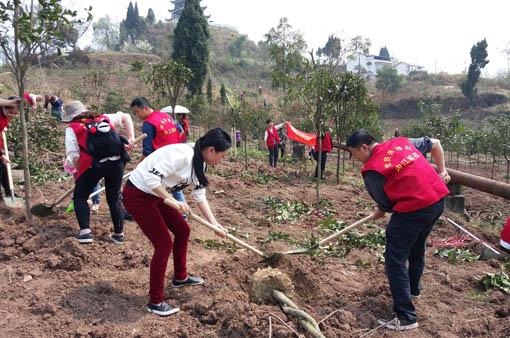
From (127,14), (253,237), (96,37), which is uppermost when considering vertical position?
(127,14)

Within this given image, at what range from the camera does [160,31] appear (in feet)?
226

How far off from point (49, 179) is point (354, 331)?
267 inches

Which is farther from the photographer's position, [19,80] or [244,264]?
[19,80]

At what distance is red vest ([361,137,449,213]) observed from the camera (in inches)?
125

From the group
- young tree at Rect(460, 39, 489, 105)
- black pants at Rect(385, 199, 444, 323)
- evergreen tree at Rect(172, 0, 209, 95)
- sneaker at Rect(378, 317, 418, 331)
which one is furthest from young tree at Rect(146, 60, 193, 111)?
young tree at Rect(460, 39, 489, 105)

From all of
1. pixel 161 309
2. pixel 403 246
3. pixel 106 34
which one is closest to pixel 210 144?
pixel 161 309

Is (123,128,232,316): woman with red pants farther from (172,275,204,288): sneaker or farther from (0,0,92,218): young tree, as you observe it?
(0,0,92,218): young tree

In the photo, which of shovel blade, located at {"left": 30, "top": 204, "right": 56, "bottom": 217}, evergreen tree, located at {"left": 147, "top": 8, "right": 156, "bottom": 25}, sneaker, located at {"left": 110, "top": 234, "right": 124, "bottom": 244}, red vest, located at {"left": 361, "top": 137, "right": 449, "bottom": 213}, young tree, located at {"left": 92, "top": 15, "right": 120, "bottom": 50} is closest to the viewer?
red vest, located at {"left": 361, "top": 137, "right": 449, "bottom": 213}

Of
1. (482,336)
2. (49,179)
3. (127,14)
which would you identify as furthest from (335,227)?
(127,14)

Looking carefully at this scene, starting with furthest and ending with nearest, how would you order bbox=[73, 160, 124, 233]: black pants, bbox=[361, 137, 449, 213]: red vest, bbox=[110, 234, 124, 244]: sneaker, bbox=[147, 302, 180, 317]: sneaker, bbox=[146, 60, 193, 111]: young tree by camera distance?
bbox=[146, 60, 193, 111]: young tree, bbox=[110, 234, 124, 244]: sneaker, bbox=[73, 160, 124, 233]: black pants, bbox=[147, 302, 180, 317]: sneaker, bbox=[361, 137, 449, 213]: red vest

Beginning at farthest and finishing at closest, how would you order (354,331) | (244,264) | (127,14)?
1. (127,14)
2. (244,264)
3. (354,331)

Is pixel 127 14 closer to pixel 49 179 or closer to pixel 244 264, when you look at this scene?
pixel 49 179

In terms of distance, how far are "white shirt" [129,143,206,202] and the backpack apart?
1327 mm

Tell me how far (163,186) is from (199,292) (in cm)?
114
